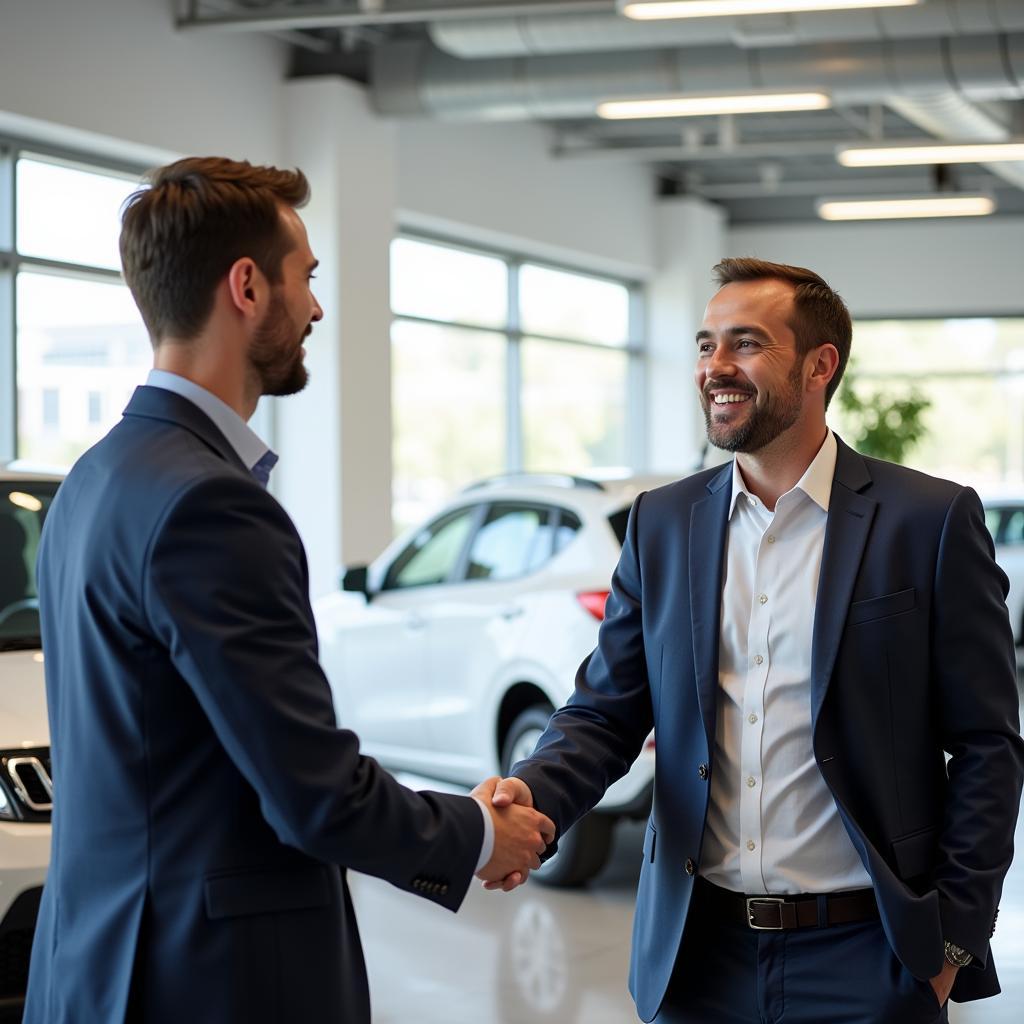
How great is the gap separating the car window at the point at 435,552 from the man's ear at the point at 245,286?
15.3 ft

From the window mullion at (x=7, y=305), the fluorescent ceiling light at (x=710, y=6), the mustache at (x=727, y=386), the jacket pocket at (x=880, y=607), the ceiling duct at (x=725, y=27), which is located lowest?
the jacket pocket at (x=880, y=607)

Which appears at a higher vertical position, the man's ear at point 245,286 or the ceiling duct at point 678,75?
the ceiling duct at point 678,75

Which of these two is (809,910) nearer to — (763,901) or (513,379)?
(763,901)

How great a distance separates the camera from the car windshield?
4.68m

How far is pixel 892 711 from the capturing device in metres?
2.27

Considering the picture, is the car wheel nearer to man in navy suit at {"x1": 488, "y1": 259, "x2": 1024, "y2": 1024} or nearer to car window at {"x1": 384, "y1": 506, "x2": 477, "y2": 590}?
car window at {"x1": 384, "y1": 506, "x2": 477, "y2": 590}

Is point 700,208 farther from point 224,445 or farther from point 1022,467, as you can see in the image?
point 224,445

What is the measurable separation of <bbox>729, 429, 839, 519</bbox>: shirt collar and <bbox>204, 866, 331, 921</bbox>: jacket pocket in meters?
1.00

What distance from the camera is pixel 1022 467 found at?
19688mm

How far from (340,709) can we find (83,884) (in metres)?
5.36

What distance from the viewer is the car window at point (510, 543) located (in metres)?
6.24

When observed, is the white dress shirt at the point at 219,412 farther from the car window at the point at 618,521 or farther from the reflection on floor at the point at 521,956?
the car window at the point at 618,521

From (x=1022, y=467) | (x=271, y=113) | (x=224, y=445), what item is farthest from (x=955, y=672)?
(x=1022, y=467)

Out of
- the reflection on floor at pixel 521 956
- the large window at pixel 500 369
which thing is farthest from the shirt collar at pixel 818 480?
the large window at pixel 500 369
